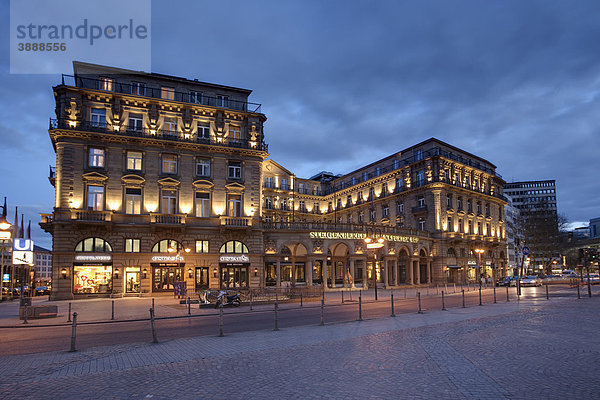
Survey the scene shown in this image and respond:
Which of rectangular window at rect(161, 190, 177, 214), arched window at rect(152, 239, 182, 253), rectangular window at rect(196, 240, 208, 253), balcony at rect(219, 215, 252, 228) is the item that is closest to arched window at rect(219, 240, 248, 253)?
rectangular window at rect(196, 240, 208, 253)

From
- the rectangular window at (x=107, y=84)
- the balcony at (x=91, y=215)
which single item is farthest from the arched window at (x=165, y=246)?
the rectangular window at (x=107, y=84)

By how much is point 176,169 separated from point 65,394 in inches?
1411

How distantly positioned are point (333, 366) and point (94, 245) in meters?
34.7

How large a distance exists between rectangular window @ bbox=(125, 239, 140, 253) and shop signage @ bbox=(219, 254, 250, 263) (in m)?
8.02

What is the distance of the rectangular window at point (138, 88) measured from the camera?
4181 cm

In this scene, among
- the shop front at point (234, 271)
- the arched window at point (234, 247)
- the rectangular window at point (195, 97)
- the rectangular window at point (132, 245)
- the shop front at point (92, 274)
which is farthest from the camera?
the rectangular window at point (195, 97)

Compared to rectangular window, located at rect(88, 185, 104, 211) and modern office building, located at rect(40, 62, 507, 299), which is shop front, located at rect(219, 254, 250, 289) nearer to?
modern office building, located at rect(40, 62, 507, 299)

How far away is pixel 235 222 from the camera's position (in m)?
42.8

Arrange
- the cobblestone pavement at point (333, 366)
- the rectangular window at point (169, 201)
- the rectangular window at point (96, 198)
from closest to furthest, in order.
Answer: the cobblestone pavement at point (333, 366) → the rectangular window at point (96, 198) → the rectangular window at point (169, 201)

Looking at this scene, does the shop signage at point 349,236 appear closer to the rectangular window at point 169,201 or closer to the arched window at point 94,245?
the rectangular window at point 169,201

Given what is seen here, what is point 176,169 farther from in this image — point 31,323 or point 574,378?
point 574,378

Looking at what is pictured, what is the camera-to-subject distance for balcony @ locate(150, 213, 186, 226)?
129ft

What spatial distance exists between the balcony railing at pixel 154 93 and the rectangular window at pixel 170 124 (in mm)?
2012

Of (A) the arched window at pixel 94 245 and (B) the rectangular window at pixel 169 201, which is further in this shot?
(B) the rectangular window at pixel 169 201
